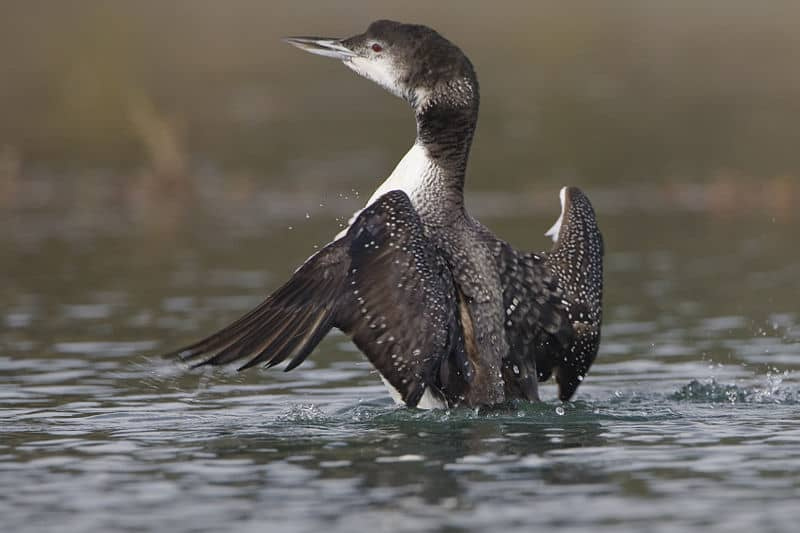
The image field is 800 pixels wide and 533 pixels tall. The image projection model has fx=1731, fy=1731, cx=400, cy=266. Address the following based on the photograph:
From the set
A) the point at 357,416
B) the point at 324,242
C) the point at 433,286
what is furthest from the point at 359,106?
the point at 433,286

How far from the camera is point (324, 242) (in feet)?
45.6

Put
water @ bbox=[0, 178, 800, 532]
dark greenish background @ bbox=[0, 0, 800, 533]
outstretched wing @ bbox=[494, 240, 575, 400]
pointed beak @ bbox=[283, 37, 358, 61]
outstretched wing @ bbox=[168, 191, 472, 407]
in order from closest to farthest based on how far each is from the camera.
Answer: water @ bbox=[0, 178, 800, 532] → dark greenish background @ bbox=[0, 0, 800, 533] → outstretched wing @ bbox=[168, 191, 472, 407] → outstretched wing @ bbox=[494, 240, 575, 400] → pointed beak @ bbox=[283, 37, 358, 61]

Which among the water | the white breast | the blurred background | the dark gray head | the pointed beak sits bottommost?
the water

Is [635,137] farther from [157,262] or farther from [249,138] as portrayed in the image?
[157,262]

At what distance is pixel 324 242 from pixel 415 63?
19.8ft

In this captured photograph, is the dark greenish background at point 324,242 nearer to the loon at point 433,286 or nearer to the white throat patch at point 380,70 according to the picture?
the loon at point 433,286

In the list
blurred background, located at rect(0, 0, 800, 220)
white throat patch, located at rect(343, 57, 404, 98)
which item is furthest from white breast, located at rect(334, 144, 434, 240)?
blurred background, located at rect(0, 0, 800, 220)

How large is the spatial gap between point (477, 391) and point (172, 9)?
32331mm

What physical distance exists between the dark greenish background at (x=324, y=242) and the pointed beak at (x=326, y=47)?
1698 millimetres

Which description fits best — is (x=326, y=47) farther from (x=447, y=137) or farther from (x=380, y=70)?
(x=447, y=137)

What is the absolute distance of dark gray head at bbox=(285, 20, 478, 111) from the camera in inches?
Answer: 311

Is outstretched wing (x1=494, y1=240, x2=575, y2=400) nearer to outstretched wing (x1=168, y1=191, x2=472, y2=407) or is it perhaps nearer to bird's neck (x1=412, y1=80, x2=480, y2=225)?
bird's neck (x1=412, y1=80, x2=480, y2=225)

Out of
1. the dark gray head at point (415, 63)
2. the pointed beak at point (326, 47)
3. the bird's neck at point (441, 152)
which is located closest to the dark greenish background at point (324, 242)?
the bird's neck at point (441, 152)

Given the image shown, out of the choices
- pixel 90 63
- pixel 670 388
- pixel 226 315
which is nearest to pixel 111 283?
pixel 226 315
